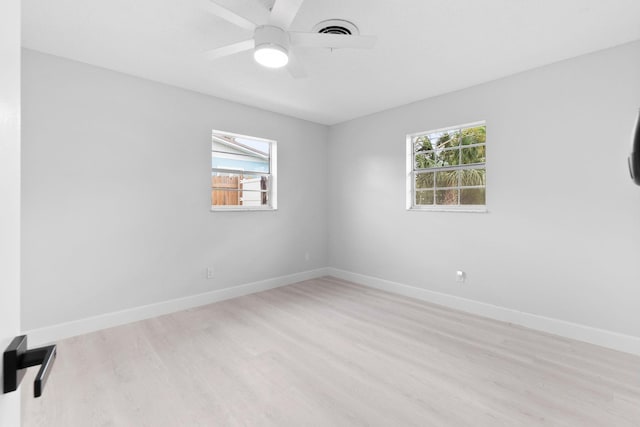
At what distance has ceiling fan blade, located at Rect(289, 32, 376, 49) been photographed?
6.35 feet

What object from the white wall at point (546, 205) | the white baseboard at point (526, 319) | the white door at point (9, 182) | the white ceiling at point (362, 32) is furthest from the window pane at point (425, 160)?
the white door at point (9, 182)

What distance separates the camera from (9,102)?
503 millimetres

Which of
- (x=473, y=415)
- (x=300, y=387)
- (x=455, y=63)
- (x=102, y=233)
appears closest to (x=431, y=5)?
(x=455, y=63)

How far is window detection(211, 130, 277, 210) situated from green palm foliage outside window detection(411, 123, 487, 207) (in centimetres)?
209

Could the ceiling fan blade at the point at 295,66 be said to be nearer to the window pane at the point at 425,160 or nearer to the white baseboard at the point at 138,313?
the window pane at the point at 425,160

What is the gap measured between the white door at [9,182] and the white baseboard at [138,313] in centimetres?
284

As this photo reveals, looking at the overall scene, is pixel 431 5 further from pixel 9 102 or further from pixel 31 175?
pixel 31 175

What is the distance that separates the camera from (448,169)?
3.75 meters

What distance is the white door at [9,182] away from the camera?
0.48 m

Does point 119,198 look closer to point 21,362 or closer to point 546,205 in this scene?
point 21,362

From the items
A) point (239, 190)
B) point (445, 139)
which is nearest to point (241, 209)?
point (239, 190)

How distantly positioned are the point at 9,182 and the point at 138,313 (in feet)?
10.4

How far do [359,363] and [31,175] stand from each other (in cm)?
321

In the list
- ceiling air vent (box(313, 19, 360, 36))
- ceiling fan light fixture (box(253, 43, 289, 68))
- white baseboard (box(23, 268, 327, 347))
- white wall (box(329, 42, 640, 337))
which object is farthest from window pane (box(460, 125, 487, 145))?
white baseboard (box(23, 268, 327, 347))
